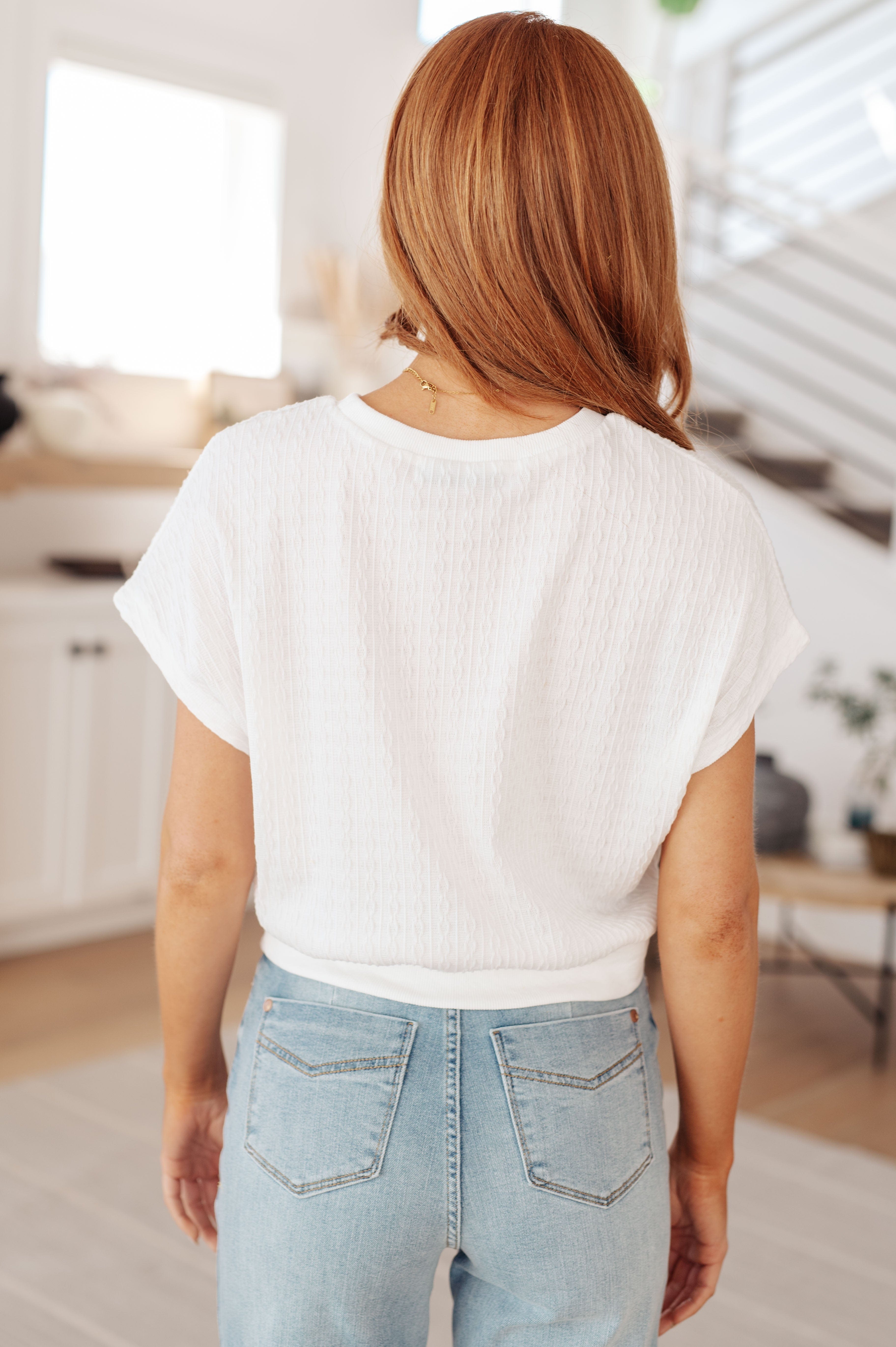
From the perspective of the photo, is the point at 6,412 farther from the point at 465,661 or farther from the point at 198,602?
the point at 465,661

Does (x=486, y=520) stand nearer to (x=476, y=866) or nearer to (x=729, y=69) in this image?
(x=476, y=866)

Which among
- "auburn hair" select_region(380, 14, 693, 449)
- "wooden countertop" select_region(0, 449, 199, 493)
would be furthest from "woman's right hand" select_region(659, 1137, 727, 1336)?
"wooden countertop" select_region(0, 449, 199, 493)

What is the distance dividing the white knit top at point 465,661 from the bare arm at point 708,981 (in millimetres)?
39

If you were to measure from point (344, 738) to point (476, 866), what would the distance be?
0.11 m

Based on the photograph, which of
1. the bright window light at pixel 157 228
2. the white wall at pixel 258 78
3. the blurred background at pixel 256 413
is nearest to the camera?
the blurred background at pixel 256 413

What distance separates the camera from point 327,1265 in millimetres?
828

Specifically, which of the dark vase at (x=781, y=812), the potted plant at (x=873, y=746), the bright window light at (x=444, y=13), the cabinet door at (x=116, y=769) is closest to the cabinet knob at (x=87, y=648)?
the cabinet door at (x=116, y=769)

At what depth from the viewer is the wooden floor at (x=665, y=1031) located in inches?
121

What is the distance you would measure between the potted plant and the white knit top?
267 cm

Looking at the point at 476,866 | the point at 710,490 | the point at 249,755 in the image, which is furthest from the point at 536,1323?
the point at 710,490

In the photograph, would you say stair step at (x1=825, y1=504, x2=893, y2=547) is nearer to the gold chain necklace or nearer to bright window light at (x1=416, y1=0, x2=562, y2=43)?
bright window light at (x1=416, y1=0, x2=562, y2=43)

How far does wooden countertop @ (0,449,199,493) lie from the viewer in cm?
369

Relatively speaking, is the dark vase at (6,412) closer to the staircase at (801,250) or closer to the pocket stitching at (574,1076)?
the staircase at (801,250)

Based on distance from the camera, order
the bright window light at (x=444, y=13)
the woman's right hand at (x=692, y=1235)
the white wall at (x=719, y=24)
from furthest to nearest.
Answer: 1. the white wall at (x=719, y=24)
2. the bright window light at (x=444, y=13)
3. the woman's right hand at (x=692, y=1235)
